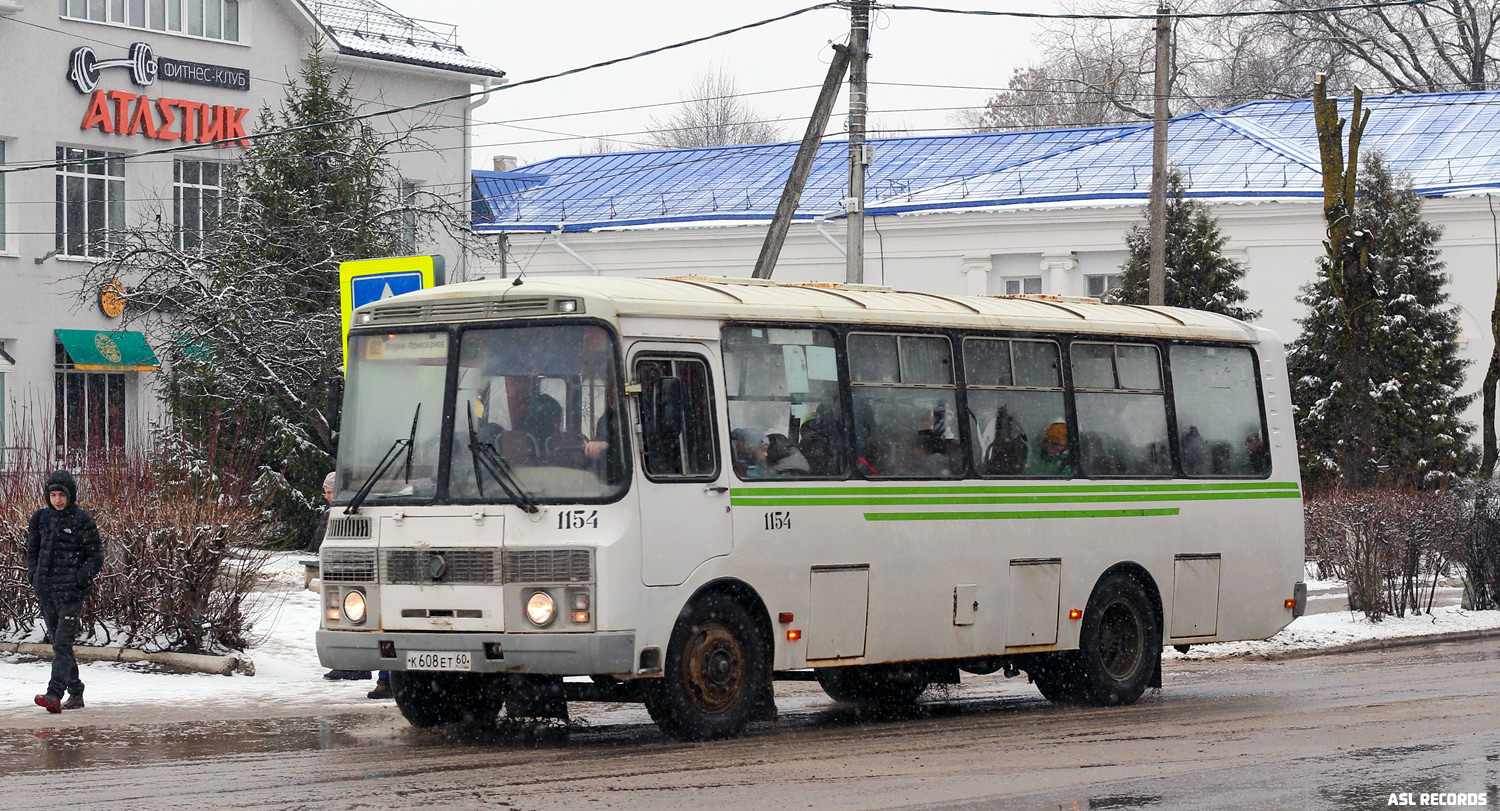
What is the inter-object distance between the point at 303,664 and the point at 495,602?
538 centimetres

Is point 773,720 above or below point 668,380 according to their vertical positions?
below

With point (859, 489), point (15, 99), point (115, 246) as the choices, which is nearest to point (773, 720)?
point (859, 489)

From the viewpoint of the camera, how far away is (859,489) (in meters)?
12.5

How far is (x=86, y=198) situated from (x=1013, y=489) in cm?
2804

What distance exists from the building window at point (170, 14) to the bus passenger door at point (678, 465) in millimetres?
28707

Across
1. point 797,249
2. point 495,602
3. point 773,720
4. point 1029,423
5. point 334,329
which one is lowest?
point 773,720

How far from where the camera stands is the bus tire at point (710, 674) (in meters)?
11.2

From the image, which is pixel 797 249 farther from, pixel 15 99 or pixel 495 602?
pixel 495 602

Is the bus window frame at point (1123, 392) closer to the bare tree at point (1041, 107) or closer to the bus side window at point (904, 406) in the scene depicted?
the bus side window at point (904, 406)

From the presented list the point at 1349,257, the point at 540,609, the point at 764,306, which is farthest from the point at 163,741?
the point at 1349,257

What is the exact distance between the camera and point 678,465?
11.4 metres

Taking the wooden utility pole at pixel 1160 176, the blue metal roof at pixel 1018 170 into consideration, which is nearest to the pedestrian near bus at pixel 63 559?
the wooden utility pole at pixel 1160 176

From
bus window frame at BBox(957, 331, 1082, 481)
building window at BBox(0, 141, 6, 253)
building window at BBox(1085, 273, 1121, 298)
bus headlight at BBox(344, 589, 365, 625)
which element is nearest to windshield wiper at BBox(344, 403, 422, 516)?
bus headlight at BBox(344, 589, 365, 625)
